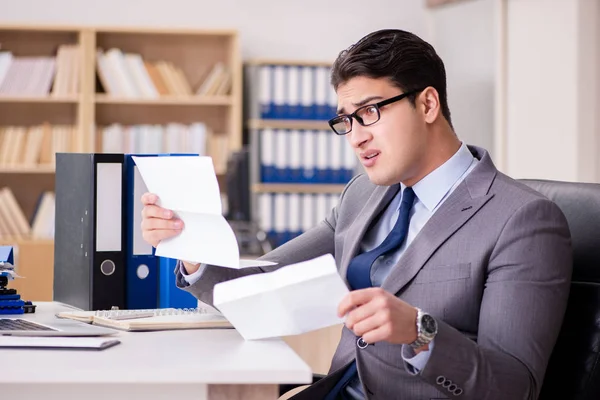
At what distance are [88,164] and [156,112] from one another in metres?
4.04

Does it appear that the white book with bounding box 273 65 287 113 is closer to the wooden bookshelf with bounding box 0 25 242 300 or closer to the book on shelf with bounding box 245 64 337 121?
the book on shelf with bounding box 245 64 337 121

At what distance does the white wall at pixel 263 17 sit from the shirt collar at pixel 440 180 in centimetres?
455

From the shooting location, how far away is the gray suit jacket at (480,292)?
4.42 feet

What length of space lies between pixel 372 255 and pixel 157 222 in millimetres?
431

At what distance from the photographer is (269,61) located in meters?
5.75

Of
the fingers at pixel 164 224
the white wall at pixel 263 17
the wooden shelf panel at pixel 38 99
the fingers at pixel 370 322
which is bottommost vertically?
the fingers at pixel 370 322

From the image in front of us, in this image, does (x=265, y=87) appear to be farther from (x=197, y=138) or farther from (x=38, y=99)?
(x=38, y=99)

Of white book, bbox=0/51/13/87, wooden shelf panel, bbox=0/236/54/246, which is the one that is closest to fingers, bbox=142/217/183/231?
wooden shelf panel, bbox=0/236/54/246

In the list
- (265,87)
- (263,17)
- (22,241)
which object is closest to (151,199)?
(22,241)

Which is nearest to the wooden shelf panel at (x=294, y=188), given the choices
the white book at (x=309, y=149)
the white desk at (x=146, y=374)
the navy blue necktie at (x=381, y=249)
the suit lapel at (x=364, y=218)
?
the white book at (x=309, y=149)

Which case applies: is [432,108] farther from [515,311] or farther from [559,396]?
[559,396]

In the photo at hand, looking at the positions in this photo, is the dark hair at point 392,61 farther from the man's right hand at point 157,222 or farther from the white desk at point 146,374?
the white desk at point 146,374

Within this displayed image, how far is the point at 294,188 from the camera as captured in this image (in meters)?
5.80

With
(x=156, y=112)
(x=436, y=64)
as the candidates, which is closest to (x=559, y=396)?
(x=436, y=64)
